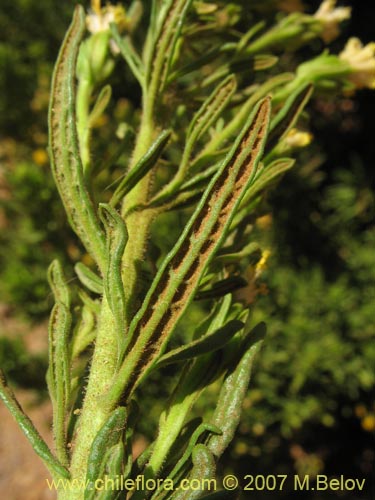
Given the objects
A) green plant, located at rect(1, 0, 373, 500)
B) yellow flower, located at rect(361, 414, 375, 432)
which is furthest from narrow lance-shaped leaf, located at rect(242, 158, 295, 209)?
yellow flower, located at rect(361, 414, 375, 432)

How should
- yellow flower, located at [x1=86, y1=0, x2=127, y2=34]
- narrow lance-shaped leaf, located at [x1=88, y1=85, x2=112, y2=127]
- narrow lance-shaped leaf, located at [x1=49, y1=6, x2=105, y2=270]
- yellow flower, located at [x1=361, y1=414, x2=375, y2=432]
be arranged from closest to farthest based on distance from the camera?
narrow lance-shaped leaf, located at [x1=49, y1=6, x2=105, y2=270], narrow lance-shaped leaf, located at [x1=88, y1=85, x2=112, y2=127], yellow flower, located at [x1=86, y1=0, x2=127, y2=34], yellow flower, located at [x1=361, y1=414, x2=375, y2=432]

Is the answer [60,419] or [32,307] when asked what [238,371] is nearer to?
[60,419]

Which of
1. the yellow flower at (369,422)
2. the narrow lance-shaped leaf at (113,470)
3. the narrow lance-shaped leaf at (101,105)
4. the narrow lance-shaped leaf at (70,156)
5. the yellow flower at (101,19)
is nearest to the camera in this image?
the narrow lance-shaped leaf at (113,470)

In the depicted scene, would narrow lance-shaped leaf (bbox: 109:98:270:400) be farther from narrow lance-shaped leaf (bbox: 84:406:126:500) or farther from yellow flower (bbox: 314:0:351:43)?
yellow flower (bbox: 314:0:351:43)

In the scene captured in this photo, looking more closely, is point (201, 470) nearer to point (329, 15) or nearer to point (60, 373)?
point (60, 373)

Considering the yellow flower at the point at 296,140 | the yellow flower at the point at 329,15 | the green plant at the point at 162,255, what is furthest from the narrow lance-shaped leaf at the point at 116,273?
the yellow flower at the point at 329,15

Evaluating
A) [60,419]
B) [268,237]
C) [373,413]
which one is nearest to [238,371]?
[60,419]

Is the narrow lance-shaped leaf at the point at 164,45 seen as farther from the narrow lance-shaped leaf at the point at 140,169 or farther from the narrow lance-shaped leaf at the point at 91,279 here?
the narrow lance-shaped leaf at the point at 91,279
